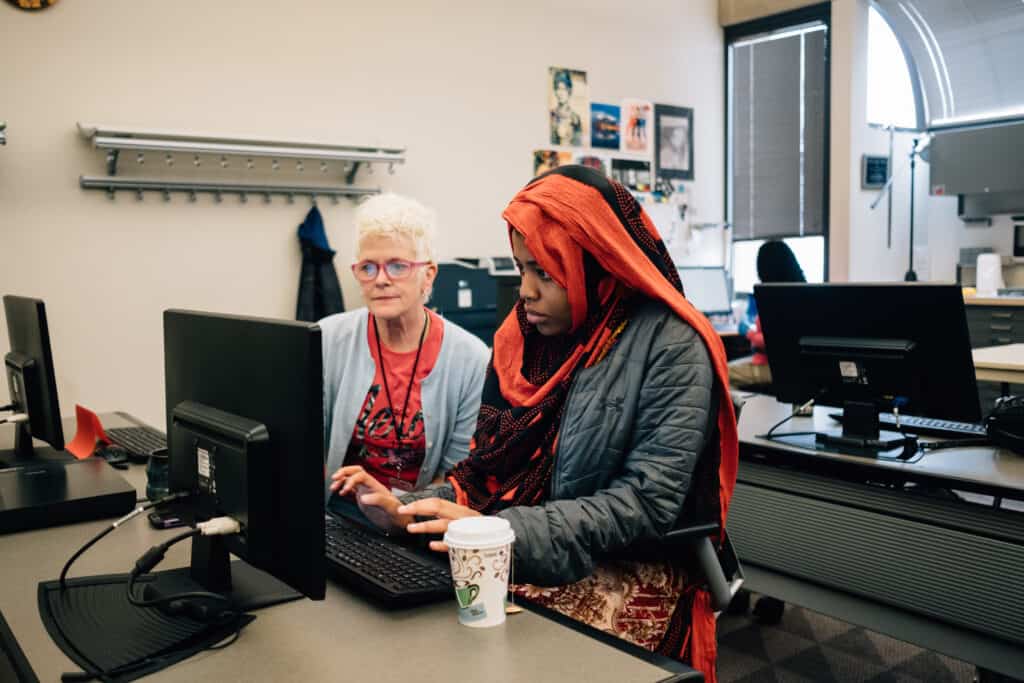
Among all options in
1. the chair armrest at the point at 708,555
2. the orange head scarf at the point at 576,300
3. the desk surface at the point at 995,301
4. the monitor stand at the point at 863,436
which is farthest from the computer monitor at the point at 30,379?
the desk surface at the point at 995,301

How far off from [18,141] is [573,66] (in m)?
3.05

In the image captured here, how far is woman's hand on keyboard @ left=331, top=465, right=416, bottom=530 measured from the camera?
1282 millimetres

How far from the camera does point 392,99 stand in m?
4.35

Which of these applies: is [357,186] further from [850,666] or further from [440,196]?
[850,666]

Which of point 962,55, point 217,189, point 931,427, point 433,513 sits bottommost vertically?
point 931,427

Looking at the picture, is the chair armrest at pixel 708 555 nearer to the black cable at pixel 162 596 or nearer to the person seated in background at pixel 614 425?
the person seated in background at pixel 614 425

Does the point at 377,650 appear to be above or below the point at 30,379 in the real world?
below

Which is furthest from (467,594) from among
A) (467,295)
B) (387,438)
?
(467,295)

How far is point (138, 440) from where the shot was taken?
87.0 inches

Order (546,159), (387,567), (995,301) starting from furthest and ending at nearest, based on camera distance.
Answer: (546,159) < (995,301) < (387,567)

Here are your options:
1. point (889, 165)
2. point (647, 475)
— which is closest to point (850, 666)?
point (647, 475)

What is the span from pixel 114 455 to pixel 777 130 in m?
4.98

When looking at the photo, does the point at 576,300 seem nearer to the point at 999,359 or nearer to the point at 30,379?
the point at 30,379

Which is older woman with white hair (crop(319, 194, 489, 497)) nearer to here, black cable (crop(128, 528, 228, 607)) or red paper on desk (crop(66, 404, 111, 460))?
red paper on desk (crop(66, 404, 111, 460))
